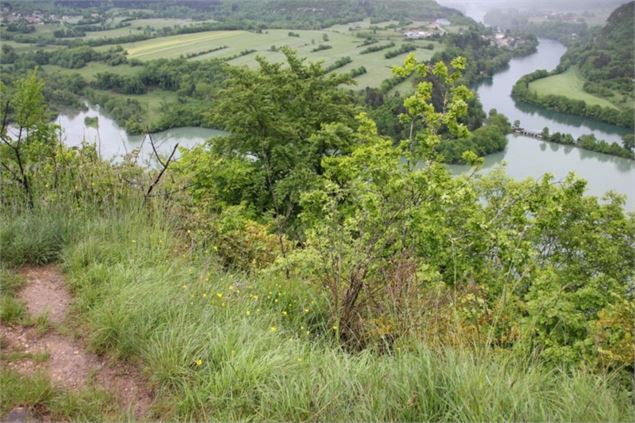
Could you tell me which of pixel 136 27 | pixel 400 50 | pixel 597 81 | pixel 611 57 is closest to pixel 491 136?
pixel 597 81

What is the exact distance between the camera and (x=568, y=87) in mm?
48844

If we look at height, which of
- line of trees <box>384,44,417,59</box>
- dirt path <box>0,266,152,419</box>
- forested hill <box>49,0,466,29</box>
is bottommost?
dirt path <box>0,266,152,419</box>

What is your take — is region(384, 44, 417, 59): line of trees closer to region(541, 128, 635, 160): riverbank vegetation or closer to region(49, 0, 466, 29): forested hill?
region(541, 128, 635, 160): riverbank vegetation

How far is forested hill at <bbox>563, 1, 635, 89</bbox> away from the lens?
4756 centimetres

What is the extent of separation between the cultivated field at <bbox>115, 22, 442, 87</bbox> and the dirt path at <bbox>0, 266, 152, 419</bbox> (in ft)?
131

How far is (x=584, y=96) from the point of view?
4569cm

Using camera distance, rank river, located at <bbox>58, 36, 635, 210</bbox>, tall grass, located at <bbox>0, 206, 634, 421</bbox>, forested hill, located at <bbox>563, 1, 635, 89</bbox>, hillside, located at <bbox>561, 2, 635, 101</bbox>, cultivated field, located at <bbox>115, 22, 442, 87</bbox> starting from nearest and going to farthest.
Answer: tall grass, located at <bbox>0, 206, 634, 421</bbox>
river, located at <bbox>58, 36, 635, 210</bbox>
hillside, located at <bbox>561, 2, 635, 101</bbox>
forested hill, located at <bbox>563, 1, 635, 89</bbox>
cultivated field, located at <bbox>115, 22, 442, 87</bbox>

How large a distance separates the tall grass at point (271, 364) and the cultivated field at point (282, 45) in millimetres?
39591

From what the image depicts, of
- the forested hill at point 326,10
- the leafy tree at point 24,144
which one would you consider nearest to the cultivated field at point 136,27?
the forested hill at point 326,10

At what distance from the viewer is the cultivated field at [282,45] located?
4800cm

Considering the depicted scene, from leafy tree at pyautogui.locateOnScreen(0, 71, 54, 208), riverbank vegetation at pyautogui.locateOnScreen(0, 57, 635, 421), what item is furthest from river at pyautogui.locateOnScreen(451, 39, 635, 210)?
leafy tree at pyautogui.locateOnScreen(0, 71, 54, 208)

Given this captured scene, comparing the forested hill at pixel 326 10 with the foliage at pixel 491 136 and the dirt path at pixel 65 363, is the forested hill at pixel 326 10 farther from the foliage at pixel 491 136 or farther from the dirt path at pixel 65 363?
the dirt path at pixel 65 363

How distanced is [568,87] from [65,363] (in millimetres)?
55580

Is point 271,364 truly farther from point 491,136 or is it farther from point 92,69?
point 92,69
